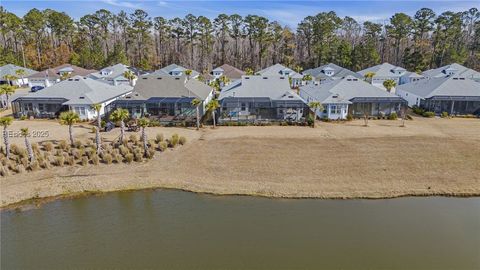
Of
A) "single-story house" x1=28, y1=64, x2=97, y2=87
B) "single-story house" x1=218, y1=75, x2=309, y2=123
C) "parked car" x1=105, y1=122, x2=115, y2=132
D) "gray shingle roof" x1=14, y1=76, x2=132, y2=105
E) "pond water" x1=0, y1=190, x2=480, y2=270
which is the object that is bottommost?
"pond water" x1=0, y1=190, x2=480, y2=270

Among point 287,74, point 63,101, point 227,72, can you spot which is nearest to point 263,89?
point 63,101

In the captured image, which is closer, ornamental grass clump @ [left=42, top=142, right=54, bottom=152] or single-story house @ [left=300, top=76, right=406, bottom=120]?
ornamental grass clump @ [left=42, top=142, right=54, bottom=152]

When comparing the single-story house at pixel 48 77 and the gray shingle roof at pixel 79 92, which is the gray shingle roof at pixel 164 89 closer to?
the gray shingle roof at pixel 79 92

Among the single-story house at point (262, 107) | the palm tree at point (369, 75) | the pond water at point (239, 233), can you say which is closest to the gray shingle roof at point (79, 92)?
the single-story house at point (262, 107)

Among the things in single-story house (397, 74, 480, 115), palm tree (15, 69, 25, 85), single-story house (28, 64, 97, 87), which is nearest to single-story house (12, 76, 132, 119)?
single-story house (28, 64, 97, 87)

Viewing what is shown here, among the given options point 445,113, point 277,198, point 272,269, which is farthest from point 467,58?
point 272,269

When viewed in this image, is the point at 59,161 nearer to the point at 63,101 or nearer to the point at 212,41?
the point at 63,101

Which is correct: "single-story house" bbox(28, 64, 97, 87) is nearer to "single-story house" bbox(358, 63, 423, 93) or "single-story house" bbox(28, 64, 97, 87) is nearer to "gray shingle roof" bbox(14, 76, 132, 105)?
"gray shingle roof" bbox(14, 76, 132, 105)

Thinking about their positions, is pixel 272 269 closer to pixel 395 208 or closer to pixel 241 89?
pixel 395 208
